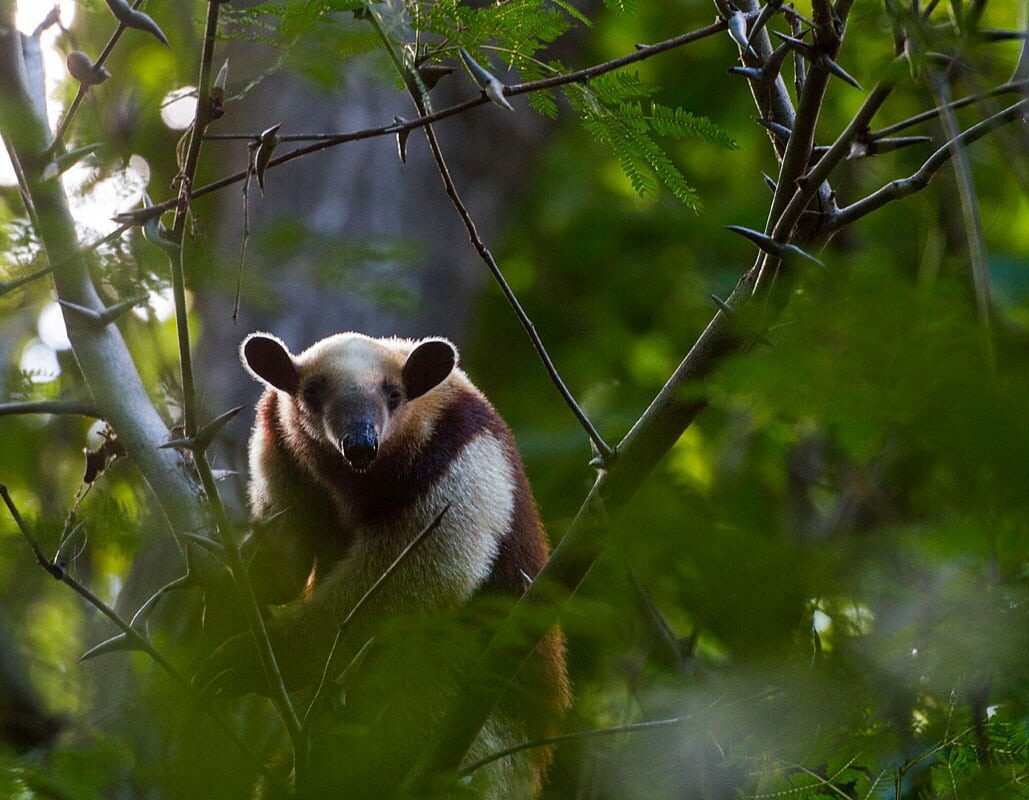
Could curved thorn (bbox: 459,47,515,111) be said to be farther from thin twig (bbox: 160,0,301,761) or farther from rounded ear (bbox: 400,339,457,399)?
rounded ear (bbox: 400,339,457,399)

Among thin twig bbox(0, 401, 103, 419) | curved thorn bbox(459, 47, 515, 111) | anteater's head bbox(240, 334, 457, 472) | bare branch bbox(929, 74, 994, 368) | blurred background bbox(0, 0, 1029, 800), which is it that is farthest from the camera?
anteater's head bbox(240, 334, 457, 472)

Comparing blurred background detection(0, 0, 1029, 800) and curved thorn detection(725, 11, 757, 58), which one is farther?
curved thorn detection(725, 11, 757, 58)

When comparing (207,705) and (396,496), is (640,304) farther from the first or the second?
(207,705)

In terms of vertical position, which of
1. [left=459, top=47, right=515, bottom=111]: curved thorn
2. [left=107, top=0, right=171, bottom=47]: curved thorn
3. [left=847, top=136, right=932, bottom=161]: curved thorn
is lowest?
[left=847, top=136, right=932, bottom=161]: curved thorn

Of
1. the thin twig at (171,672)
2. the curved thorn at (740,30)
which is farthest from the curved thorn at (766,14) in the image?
the thin twig at (171,672)

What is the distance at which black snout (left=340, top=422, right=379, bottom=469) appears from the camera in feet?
12.2

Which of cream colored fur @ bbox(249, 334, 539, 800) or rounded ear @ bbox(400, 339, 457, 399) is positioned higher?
rounded ear @ bbox(400, 339, 457, 399)

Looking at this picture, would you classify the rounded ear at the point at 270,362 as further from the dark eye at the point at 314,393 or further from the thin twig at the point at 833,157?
the thin twig at the point at 833,157

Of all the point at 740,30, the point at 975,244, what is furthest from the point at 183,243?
the point at 975,244

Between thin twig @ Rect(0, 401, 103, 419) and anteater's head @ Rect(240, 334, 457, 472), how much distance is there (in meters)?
1.11

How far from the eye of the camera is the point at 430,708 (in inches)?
125

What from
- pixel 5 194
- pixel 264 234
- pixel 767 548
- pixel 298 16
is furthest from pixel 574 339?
pixel 767 548

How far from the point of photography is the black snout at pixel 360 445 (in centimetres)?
371

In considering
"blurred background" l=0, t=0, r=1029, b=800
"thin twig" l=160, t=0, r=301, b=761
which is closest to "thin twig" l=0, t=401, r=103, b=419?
"blurred background" l=0, t=0, r=1029, b=800
